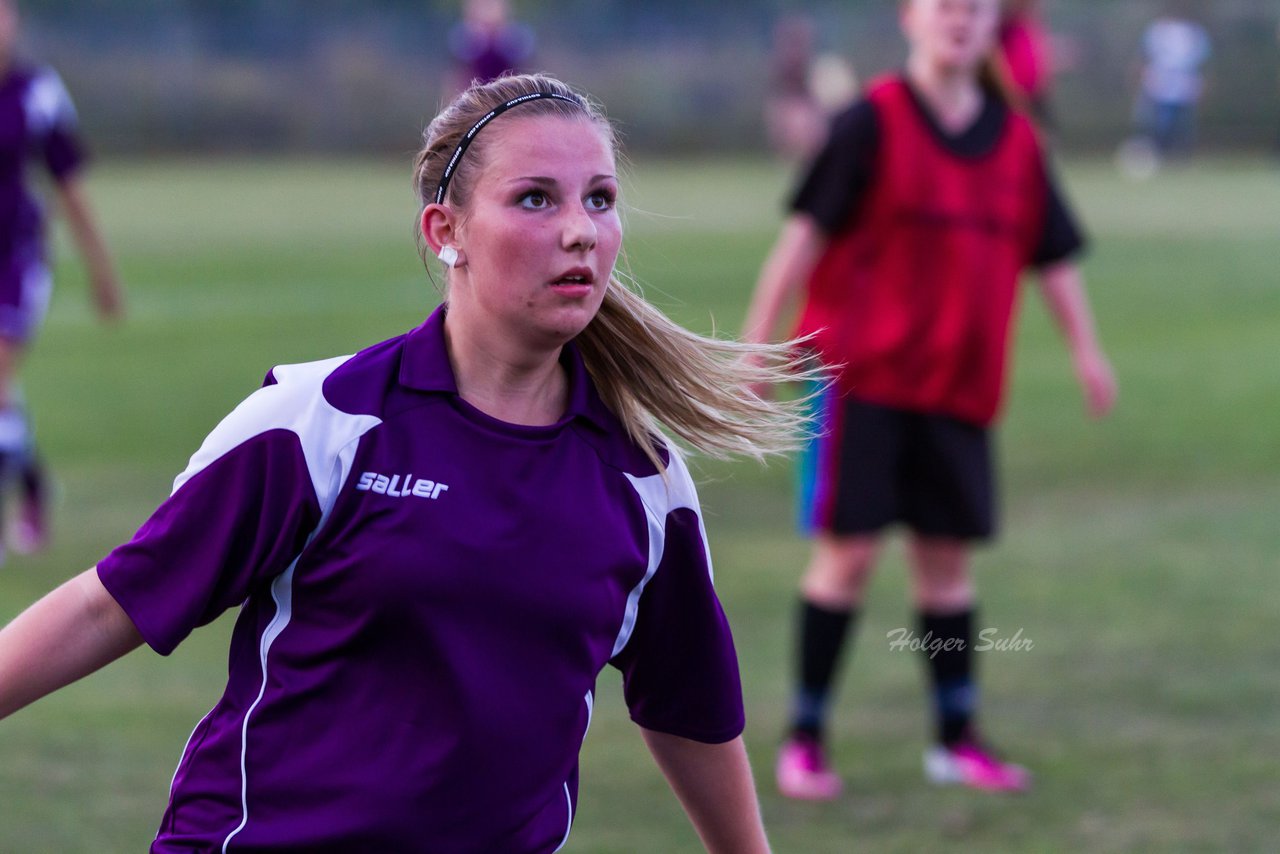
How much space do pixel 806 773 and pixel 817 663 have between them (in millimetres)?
297

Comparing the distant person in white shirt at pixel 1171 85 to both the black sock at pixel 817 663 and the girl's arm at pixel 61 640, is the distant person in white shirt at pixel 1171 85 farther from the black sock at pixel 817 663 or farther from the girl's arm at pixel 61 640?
the girl's arm at pixel 61 640

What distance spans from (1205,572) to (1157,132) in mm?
29167

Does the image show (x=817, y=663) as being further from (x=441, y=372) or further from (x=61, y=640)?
(x=61, y=640)

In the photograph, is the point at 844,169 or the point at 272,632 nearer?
the point at 272,632

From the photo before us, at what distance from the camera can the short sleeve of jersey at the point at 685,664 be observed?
2701 mm

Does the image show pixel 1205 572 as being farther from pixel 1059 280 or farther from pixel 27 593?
pixel 27 593

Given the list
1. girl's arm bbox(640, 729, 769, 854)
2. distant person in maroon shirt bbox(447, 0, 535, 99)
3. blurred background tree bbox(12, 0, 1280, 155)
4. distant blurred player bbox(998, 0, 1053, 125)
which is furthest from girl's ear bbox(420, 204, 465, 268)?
blurred background tree bbox(12, 0, 1280, 155)

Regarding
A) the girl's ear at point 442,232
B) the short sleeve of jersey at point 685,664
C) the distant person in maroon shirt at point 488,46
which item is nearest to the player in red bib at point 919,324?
the short sleeve of jersey at point 685,664

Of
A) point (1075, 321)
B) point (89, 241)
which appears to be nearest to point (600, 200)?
point (1075, 321)

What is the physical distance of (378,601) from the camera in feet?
7.83

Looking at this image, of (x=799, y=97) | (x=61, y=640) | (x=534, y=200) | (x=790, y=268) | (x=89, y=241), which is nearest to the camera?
(x=61, y=640)

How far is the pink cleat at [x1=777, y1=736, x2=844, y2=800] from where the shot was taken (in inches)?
197

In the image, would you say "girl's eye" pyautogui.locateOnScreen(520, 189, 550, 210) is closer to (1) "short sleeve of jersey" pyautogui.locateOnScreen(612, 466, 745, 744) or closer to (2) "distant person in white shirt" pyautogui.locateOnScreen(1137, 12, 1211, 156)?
(1) "short sleeve of jersey" pyautogui.locateOnScreen(612, 466, 745, 744)

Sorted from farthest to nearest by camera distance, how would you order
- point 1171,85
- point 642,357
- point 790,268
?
point 1171,85 → point 790,268 → point 642,357
